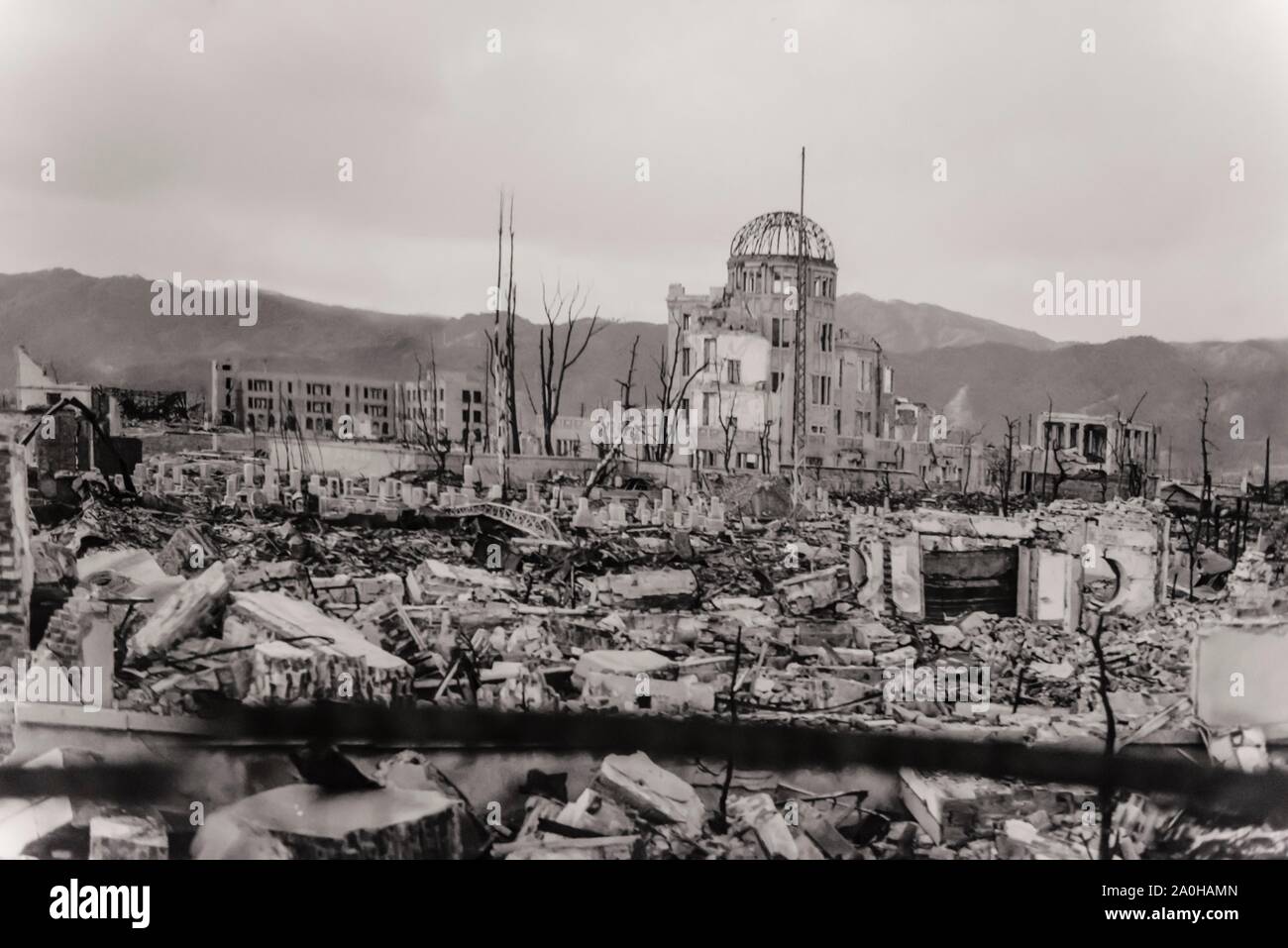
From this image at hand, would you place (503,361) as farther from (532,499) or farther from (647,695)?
(647,695)

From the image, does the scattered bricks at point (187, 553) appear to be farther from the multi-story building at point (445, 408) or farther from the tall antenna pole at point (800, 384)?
the tall antenna pole at point (800, 384)

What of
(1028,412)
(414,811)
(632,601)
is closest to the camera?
(414,811)

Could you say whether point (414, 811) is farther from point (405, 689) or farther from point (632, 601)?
point (632, 601)

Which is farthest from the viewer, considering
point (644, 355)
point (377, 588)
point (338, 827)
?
point (644, 355)

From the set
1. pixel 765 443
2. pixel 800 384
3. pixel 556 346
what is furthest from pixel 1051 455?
pixel 556 346

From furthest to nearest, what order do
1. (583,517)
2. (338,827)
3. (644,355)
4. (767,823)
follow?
(644,355), (583,517), (767,823), (338,827)

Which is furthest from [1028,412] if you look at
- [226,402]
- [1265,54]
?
[226,402]
